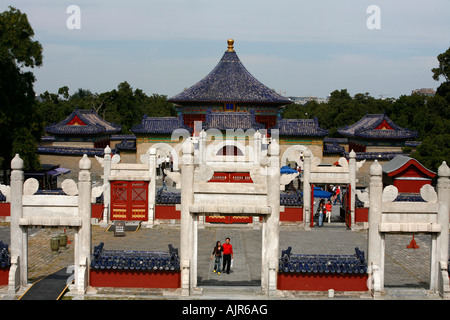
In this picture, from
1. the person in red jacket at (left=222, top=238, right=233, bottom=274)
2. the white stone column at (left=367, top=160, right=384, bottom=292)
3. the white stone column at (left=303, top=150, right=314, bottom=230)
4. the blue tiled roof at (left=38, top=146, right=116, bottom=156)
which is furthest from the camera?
the blue tiled roof at (left=38, top=146, right=116, bottom=156)

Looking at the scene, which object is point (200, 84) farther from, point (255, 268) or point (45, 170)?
point (255, 268)

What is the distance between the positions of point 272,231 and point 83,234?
18.2ft

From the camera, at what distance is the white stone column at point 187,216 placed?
17.1 metres

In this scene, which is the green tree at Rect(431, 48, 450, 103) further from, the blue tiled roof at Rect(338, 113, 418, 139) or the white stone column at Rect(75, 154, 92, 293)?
the white stone column at Rect(75, 154, 92, 293)

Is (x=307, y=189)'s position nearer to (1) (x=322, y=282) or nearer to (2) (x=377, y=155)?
(1) (x=322, y=282)

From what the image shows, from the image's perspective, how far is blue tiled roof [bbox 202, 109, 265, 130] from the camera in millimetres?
51875

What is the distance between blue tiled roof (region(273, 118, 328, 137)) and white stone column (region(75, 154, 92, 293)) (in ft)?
127

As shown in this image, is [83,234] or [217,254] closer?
[83,234]

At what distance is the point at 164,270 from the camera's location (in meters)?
17.1

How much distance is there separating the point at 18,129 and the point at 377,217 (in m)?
22.5

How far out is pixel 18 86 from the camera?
31844mm

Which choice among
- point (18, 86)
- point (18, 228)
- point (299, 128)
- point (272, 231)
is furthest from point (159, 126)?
point (272, 231)

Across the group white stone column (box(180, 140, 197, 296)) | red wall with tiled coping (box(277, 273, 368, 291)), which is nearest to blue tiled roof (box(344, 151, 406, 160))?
red wall with tiled coping (box(277, 273, 368, 291))

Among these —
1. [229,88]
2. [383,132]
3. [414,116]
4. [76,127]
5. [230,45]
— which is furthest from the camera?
[414,116]
